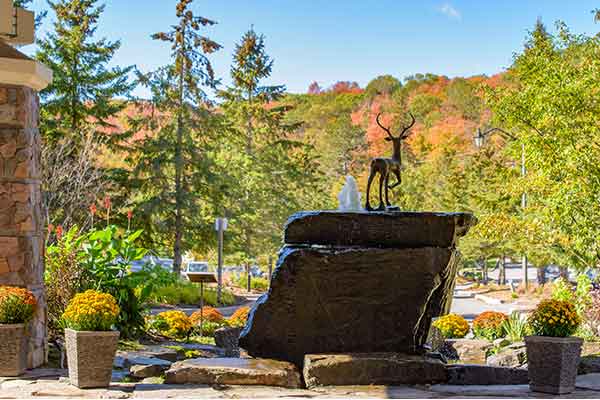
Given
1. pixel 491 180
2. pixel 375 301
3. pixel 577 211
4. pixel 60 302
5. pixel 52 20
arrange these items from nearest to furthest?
pixel 375 301, pixel 60 302, pixel 577 211, pixel 52 20, pixel 491 180

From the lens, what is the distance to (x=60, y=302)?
27.7 feet

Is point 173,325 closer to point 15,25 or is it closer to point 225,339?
point 225,339

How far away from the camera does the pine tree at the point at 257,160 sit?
27.7 meters

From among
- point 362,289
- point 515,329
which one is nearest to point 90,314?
point 362,289

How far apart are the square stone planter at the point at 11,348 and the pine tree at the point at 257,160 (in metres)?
18.8

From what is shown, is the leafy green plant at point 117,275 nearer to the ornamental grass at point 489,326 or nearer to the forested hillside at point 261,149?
the forested hillside at point 261,149

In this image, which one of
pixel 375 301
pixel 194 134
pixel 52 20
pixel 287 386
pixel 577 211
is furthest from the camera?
pixel 194 134

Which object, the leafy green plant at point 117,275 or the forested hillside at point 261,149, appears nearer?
the leafy green plant at point 117,275

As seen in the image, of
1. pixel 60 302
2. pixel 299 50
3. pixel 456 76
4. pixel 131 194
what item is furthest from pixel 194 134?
pixel 456 76

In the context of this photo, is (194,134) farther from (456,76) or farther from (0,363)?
(456,76)

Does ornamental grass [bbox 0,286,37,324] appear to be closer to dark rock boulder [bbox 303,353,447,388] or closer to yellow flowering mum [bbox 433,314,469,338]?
dark rock boulder [bbox 303,353,447,388]

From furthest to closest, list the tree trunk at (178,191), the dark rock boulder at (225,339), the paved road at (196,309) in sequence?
the tree trunk at (178,191), the paved road at (196,309), the dark rock boulder at (225,339)

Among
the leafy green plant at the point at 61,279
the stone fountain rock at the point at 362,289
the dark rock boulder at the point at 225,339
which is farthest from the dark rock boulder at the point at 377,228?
the dark rock boulder at the point at 225,339

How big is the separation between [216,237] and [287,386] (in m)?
18.0
